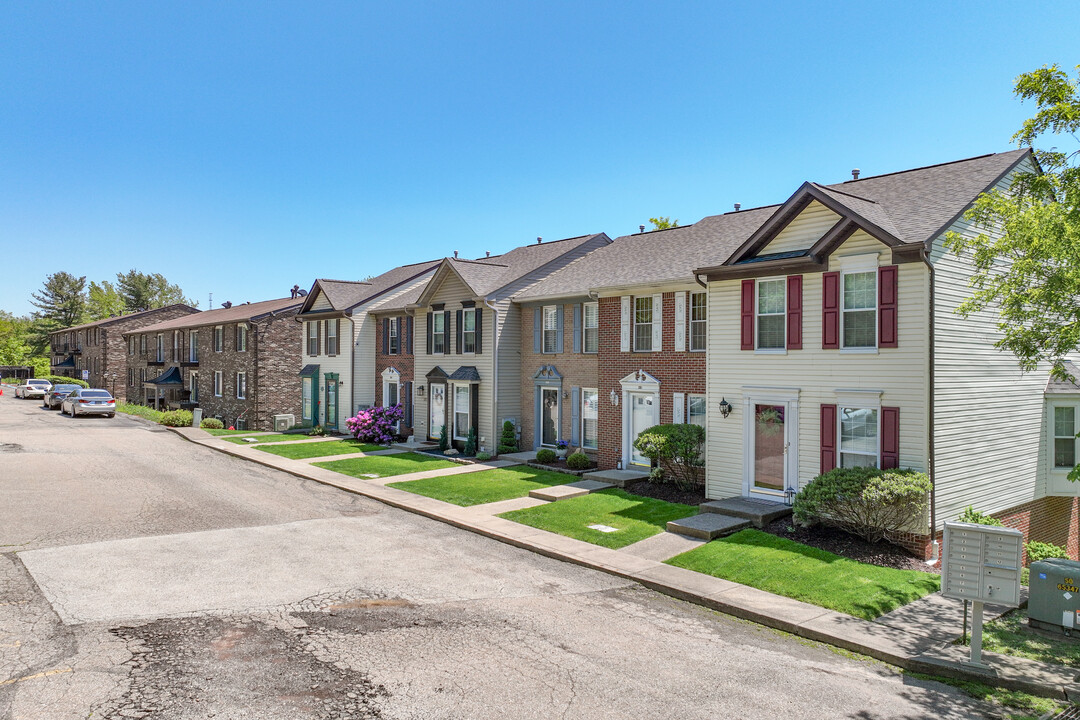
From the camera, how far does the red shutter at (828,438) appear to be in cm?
1412

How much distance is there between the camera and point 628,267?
21672 millimetres

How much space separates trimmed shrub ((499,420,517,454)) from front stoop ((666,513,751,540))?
1075 cm

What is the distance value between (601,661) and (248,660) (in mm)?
4264

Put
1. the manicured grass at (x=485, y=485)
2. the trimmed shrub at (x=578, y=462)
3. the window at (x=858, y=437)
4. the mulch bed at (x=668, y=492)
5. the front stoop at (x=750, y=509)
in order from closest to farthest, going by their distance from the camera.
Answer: the window at (x=858, y=437), the front stoop at (x=750, y=509), the mulch bed at (x=668, y=492), the manicured grass at (x=485, y=485), the trimmed shrub at (x=578, y=462)

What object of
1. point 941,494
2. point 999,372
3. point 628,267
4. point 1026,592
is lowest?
point 1026,592

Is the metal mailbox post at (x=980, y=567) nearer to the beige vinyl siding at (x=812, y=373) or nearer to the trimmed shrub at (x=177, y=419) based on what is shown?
the beige vinyl siding at (x=812, y=373)

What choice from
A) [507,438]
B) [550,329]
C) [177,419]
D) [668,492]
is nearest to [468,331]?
[550,329]

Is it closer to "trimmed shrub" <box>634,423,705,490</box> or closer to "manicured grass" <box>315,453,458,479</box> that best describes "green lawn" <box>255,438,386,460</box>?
"manicured grass" <box>315,453,458,479</box>

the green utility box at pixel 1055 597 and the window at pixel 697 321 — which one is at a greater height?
the window at pixel 697 321

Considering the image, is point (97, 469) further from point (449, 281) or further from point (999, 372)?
point (999, 372)

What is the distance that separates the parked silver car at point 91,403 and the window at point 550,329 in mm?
33135

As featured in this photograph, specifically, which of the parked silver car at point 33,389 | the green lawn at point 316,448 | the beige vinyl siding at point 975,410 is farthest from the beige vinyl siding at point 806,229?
the parked silver car at point 33,389

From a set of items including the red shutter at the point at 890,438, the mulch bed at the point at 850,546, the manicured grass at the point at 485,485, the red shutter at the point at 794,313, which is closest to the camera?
the mulch bed at the point at 850,546

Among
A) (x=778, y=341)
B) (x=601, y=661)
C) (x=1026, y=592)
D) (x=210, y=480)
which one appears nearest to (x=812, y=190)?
(x=778, y=341)
